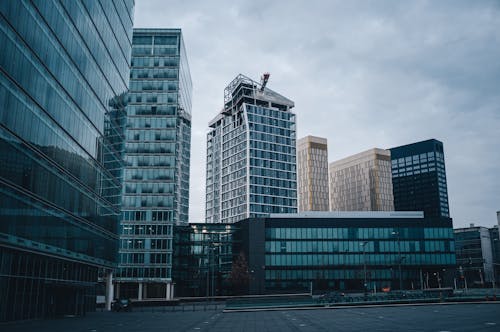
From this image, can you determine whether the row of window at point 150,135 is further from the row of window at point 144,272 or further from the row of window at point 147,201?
the row of window at point 144,272

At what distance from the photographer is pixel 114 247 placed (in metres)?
66.4

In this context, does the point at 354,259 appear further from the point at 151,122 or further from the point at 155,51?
the point at 155,51

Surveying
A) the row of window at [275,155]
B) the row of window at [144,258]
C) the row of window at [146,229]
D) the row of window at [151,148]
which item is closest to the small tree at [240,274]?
the row of window at [144,258]

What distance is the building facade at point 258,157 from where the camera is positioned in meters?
182

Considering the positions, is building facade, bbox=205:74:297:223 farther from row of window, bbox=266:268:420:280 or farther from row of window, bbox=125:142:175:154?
row of window, bbox=125:142:175:154

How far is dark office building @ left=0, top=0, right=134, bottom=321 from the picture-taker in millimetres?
36281

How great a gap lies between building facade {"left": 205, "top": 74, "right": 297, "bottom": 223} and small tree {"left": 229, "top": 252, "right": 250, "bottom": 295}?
63597 mm

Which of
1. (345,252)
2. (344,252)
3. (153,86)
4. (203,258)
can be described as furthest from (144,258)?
(345,252)

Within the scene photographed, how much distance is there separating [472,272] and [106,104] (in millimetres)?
178934

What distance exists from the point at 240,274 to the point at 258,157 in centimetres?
8168

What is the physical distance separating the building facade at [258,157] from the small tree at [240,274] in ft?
209

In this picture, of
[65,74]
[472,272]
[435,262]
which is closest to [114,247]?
[65,74]

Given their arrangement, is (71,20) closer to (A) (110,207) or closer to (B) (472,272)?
(A) (110,207)

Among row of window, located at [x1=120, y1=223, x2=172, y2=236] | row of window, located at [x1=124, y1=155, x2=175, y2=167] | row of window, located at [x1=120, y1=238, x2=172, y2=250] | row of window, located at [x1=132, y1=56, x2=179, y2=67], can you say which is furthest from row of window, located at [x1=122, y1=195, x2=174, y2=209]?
row of window, located at [x1=132, y1=56, x2=179, y2=67]
